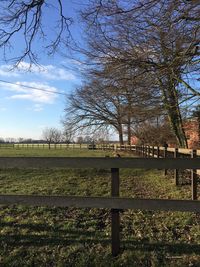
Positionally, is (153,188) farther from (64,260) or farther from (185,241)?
(64,260)

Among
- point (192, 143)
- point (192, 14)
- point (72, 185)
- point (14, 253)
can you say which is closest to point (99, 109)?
point (192, 143)

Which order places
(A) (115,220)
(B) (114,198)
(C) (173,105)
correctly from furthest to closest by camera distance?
(C) (173,105) < (A) (115,220) < (B) (114,198)

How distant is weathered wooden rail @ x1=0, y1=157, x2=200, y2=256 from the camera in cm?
454

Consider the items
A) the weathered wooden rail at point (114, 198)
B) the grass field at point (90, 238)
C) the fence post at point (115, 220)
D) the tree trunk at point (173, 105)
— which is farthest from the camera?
the tree trunk at point (173, 105)

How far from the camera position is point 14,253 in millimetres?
4652

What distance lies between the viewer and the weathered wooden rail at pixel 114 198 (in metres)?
4.54

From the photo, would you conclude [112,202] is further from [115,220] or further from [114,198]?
[115,220]

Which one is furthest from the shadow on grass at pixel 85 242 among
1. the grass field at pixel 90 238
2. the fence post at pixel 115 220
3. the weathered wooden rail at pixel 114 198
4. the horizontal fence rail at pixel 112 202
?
the horizontal fence rail at pixel 112 202

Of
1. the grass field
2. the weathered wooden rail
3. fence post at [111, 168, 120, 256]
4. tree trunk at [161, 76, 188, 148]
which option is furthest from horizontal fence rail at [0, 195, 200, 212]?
tree trunk at [161, 76, 188, 148]

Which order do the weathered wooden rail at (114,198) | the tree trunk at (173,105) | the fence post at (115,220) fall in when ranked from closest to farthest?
1. the weathered wooden rail at (114,198)
2. the fence post at (115,220)
3. the tree trunk at (173,105)

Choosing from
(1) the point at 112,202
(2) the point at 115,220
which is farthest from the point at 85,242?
(1) the point at 112,202

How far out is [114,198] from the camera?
463 cm

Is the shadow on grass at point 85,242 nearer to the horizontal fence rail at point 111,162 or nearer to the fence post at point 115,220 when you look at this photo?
the fence post at point 115,220

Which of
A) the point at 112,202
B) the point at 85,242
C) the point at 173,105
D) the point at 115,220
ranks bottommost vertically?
the point at 85,242
